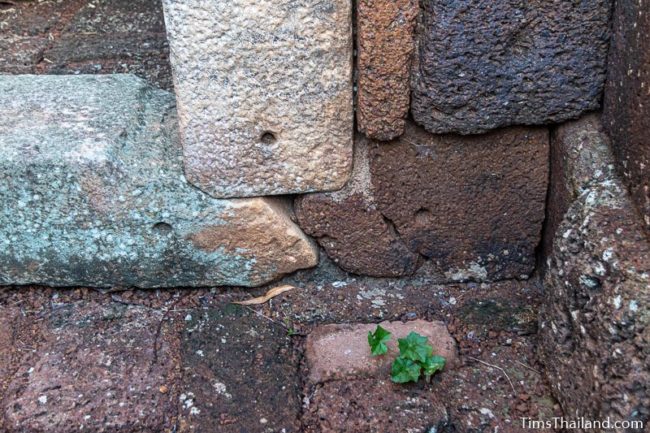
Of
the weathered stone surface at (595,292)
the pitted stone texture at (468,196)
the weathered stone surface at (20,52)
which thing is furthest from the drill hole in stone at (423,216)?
the weathered stone surface at (20,52)

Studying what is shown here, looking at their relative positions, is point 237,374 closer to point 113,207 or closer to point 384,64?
point 113,207

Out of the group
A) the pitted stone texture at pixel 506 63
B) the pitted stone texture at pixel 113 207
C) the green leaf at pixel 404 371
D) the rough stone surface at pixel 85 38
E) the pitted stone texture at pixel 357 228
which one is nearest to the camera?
the pitted stone texture at pixel 506 63

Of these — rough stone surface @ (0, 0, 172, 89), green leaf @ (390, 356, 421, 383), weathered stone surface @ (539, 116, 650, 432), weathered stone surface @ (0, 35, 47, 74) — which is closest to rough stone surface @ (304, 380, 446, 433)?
green leaf @ (390, 356, 421, 383)

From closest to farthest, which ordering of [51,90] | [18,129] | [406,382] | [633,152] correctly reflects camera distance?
[633,152] < [406,382] < [18,129] < [51,90]

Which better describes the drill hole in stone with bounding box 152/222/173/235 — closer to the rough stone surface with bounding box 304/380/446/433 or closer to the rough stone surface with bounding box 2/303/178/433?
the rough stone surface with bounding box 2/303/178/433

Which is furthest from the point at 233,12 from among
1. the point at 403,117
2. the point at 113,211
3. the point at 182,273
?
the point at 182,273

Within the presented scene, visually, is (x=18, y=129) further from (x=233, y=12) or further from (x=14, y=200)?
(x=233, y=12)

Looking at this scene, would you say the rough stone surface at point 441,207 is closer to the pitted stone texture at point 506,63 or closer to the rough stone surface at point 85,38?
the pitted stone texture at point 506,63
